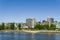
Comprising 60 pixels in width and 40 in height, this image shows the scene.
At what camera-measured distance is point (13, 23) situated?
155125 millimetres

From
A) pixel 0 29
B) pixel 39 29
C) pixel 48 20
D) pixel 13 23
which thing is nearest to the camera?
pixel 39 29

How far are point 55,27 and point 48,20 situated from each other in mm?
60890

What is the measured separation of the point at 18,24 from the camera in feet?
529

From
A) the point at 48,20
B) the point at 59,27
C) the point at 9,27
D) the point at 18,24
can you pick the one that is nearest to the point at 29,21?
the point at 48,20

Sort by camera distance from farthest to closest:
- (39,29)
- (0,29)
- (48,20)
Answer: (48,20), (0,29), (39,29)

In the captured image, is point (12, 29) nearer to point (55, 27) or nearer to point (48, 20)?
point (55, 27)

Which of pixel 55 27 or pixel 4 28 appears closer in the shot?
pixel 55 27

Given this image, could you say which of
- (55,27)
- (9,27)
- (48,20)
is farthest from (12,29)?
(48,20)

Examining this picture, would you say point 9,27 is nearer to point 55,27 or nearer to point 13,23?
point 13,23

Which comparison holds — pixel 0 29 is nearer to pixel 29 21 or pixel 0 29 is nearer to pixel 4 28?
pixel 4 28

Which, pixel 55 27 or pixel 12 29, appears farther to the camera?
pixel 12 29

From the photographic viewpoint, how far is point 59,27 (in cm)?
13500

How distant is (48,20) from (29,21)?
18.3 meters

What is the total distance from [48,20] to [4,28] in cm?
5953
